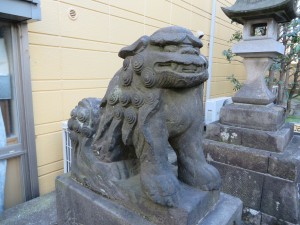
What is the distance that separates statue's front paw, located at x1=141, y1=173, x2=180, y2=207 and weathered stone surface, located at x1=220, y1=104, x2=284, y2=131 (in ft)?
5.67

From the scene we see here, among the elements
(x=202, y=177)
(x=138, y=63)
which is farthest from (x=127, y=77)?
(x=202, y=177)

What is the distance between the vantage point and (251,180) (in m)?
2.41

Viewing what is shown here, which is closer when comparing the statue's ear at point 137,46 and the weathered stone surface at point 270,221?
the statue's ear at point 137,46

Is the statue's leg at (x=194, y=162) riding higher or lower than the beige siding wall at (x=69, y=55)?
lower

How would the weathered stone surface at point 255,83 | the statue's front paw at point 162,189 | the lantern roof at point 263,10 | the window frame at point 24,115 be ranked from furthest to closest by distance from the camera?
the weathered stone surface at point 255,83
the lantern roof at point 263,10
the window frame at point 24,115
the statue's front paw at point 162,189

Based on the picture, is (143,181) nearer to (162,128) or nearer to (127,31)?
(162,128)

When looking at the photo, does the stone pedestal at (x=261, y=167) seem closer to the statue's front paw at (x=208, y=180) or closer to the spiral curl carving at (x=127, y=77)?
the statue's front paw at (x=208, y=180)

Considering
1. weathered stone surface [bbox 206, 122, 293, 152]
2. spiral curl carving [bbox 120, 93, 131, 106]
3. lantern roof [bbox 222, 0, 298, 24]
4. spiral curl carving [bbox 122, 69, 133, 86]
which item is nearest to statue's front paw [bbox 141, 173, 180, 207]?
spiral curl carving [bbox 120, 93, 131, 106]

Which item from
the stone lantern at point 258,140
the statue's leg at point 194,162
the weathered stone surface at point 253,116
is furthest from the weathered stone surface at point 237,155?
the statue's leg at point 194,162

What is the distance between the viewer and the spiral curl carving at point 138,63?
1.21 meters

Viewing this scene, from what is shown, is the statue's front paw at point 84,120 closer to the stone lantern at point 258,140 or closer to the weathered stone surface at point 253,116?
A: the stone lantern at point 258,140

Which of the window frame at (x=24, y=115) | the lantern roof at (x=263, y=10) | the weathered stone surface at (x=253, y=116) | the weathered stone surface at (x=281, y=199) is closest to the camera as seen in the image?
the weathered stone surface at (x=281, y=199)

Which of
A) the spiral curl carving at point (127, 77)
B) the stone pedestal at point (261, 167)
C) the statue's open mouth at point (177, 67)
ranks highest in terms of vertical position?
the statue's open mouth at point (177, 67)

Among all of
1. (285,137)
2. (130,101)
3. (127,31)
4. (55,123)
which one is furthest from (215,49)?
(130,101)
